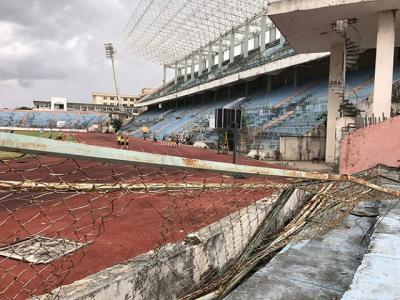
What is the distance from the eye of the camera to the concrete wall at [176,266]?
3105 mm

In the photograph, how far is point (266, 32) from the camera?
46.9 meters

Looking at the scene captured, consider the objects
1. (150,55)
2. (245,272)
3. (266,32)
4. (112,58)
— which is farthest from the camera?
(112,58)

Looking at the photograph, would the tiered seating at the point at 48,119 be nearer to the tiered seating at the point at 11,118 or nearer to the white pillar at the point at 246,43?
the tiered seating at the point at 11,118

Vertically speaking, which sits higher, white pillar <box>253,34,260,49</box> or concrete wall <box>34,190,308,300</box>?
white pillar <box>253,34,260,49</box>

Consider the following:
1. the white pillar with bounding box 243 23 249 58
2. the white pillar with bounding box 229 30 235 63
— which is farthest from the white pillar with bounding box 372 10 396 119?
the white pillar with bounding box 229 30 235 63

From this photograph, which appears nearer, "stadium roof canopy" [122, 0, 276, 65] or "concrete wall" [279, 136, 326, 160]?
"concrete wall" [279, 136, 326, 160]

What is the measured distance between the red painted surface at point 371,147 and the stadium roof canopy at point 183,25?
3071 centimetres

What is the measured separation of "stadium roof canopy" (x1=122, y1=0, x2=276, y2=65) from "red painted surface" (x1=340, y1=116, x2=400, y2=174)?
101ft

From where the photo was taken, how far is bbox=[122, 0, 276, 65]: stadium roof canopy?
149 feet

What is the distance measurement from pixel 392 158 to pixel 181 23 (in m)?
47.2

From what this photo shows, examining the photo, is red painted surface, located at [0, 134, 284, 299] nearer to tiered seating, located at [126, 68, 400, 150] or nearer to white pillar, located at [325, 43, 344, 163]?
white pillar, located at [325, 43, 344, 163]

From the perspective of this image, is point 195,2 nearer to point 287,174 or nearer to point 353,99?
point 353,99

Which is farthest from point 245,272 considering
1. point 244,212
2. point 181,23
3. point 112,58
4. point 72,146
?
point 112,58

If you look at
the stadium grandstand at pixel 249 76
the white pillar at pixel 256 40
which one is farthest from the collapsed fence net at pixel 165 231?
the white pillar at pixel 256 40
